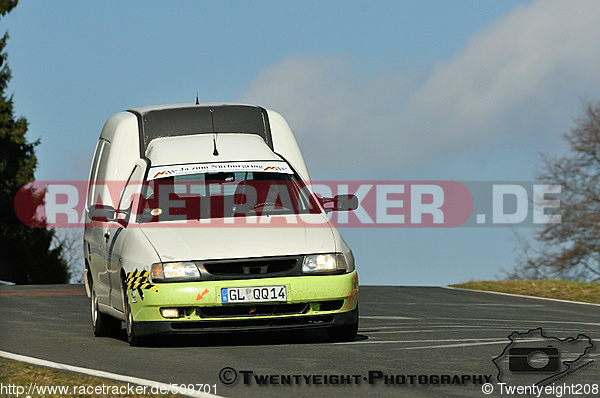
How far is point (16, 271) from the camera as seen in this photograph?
48.8m

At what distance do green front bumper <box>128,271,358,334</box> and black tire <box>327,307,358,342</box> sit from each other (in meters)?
0.44

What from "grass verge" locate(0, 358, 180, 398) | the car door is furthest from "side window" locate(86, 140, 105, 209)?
"grass verge" locate(0, 358, 180, 398)

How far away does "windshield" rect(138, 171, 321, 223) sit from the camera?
11.6 metres

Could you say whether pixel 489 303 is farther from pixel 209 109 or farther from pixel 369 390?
pixel 369 390

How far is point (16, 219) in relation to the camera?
158ft

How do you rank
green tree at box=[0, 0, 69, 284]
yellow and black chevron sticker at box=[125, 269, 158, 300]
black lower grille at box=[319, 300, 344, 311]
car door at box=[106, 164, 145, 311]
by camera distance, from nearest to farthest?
yellow and black chevron sticker at box=[125, 269, 158, 300], black lower grille at box=[319, 300, 344, 311], car door at box=[106, 164, 145, 311], green tree at box=[0, 0, 69, 284]

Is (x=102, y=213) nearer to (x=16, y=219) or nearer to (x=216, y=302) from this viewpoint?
(x=216, y=302)

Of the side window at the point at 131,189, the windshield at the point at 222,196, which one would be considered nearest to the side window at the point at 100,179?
the side window at the point at 131,189

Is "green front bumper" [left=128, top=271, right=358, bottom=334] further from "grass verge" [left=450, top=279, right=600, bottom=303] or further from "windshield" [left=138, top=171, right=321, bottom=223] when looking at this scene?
"grass verge" [left=450, top=279, right=600, bottom=303]

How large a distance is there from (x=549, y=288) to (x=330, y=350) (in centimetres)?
1338

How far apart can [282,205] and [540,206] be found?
35836mm

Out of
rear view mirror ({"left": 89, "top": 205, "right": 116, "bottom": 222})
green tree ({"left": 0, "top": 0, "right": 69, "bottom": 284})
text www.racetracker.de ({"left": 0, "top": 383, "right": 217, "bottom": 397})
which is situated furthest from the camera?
green tree ({"left": 0, "top": 0, "right": 69, "bottom": 284})

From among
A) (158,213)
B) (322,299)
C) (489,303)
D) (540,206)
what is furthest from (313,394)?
(540,206)

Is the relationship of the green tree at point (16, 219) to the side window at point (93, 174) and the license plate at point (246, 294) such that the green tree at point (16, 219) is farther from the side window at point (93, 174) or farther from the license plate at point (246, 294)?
the license plate at point (246, 294)
